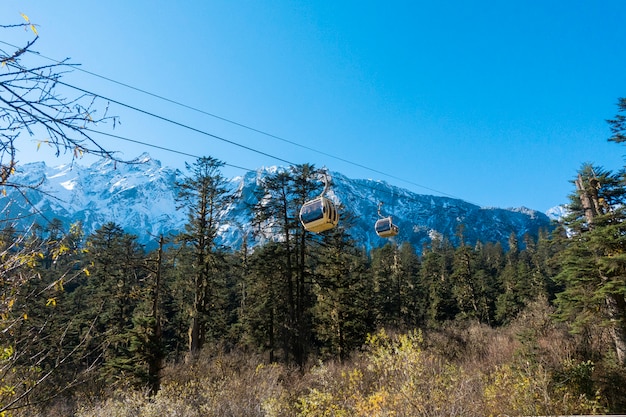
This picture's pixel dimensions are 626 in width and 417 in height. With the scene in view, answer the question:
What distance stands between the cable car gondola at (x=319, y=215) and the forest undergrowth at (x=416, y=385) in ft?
10.9

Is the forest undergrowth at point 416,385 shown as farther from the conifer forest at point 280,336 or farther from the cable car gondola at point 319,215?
the cable car gondola at point 319,215

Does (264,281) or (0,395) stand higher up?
(264,281)

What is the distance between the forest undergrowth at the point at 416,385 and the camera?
5.83m

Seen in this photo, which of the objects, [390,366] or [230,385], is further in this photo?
[230,385]

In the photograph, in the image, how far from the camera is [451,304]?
45062 mm

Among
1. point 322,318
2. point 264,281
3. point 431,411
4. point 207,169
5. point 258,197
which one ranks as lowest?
point 431,411

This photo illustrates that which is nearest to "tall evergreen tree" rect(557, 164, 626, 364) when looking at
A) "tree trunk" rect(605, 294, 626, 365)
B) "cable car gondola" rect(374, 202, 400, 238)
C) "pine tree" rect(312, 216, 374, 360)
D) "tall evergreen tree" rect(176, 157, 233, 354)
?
"tree trunk" rect(605, 294, 626, 365)

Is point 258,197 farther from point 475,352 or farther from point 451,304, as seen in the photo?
point 451,304

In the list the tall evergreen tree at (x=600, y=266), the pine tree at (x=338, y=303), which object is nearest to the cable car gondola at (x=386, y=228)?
the pine tree at (x=338, y=303)

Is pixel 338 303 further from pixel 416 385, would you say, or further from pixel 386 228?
pixel 416 385

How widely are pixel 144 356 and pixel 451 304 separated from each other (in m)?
41.1

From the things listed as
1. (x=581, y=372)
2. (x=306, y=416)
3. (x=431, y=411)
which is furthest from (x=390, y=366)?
(x=581, y=372)

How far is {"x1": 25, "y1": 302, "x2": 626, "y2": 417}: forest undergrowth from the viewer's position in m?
5.83

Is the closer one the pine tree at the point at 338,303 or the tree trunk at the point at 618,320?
the tree trunk at the point at 618,320
